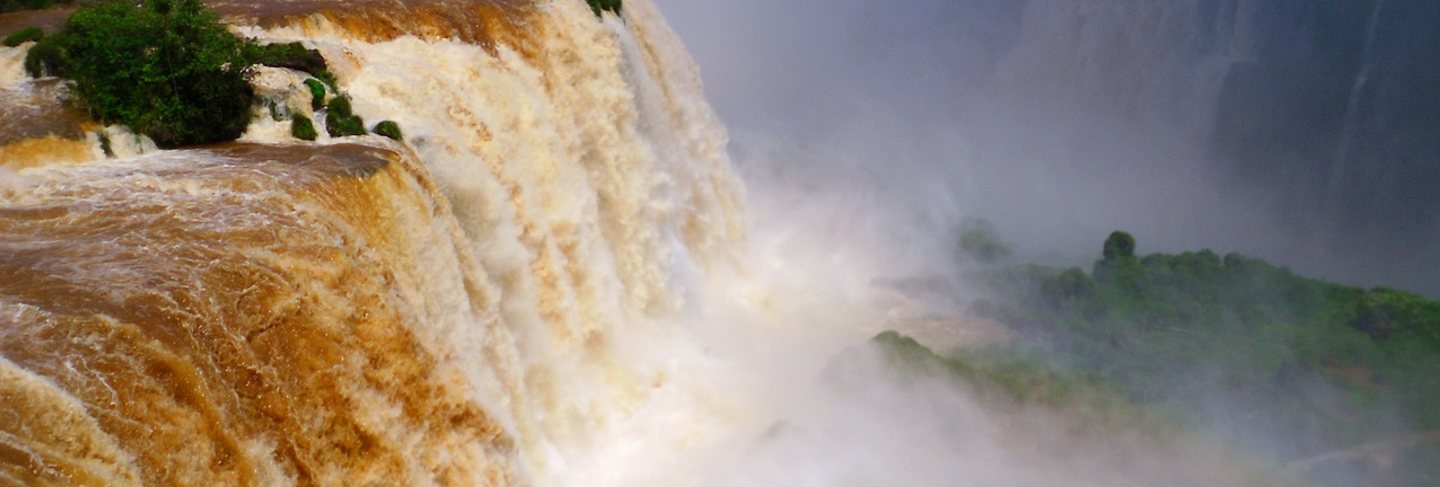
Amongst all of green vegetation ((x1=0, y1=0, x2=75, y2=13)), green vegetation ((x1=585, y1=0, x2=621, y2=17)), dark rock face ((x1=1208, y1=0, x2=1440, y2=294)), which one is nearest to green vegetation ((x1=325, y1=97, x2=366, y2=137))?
green vegetation ((x1=585, y1=0, x2=621, y2=17))

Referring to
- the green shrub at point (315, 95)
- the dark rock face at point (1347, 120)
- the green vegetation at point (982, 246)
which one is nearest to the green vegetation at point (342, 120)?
the green shrub at point (315, 95)

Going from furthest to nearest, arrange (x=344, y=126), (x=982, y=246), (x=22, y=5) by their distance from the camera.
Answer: (x=982, y=246) → (x=22, y=5) → (x=344, y=126)

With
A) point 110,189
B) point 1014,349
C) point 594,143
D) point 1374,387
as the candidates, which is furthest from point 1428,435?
point 110,189

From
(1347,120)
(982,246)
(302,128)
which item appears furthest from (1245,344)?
(302,128)

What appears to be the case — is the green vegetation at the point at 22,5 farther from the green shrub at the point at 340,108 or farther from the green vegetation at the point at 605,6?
the green shrub at the point at 340,108

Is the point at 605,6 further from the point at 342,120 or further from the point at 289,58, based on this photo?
the point at 342,120
